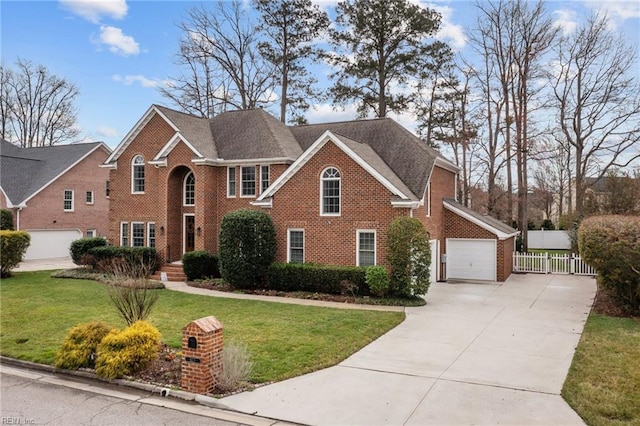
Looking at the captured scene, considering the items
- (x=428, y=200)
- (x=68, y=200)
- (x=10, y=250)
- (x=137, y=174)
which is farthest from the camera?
(x=68, y=200)

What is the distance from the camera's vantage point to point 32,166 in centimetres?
3241

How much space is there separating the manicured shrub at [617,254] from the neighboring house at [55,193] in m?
31.6

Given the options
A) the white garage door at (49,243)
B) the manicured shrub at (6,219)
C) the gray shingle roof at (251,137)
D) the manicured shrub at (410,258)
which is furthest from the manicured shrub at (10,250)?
the manicured shrub at (410,258)

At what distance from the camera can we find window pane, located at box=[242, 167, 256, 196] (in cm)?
2148

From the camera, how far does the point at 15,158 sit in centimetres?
3191

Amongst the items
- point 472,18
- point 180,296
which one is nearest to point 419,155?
point 180,296

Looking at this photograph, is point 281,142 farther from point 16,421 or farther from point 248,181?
point 16,421

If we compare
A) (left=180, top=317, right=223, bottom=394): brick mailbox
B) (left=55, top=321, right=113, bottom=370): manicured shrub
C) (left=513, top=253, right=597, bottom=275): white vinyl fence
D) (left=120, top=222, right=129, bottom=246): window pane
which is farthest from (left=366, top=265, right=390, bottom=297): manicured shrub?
(left=120, top=222, right=129, bottom=246): window pane

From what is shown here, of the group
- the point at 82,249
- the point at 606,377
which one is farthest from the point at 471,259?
the point at 82,249

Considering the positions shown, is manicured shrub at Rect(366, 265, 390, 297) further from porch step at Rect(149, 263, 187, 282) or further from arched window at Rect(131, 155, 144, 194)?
arched window at Rect(131, 155, 144, 194)

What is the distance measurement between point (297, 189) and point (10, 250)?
1362 cm

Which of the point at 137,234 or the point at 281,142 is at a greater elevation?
the point at 281,142

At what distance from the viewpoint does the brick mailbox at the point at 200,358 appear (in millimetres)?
7035

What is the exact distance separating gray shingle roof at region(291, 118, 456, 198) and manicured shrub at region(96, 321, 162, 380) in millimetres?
12229
